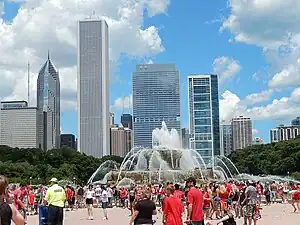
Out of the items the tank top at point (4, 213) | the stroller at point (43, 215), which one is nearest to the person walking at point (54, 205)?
the stroller at point (43, 215)

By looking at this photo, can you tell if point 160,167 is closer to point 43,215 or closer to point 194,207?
point 43,215

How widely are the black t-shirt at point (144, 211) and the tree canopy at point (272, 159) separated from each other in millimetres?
78498

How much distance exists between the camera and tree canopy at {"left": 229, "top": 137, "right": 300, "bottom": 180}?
104 metres

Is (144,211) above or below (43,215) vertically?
above

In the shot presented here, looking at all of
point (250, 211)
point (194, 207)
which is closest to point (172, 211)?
point (194, 207)

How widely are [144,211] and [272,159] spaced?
10583 centimetres

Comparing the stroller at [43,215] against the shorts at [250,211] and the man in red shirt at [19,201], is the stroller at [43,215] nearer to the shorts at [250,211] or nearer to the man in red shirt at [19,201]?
the man in red shirt at [19,201]

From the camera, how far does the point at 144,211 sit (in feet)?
36.7

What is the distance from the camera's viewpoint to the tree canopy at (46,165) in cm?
10281

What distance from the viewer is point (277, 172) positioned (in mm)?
108625

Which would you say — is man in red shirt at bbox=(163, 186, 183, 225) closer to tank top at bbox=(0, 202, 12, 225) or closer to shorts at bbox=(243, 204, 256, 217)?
tank top at bbox=(0, 202, 12, 225)

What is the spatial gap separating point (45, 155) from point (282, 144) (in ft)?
170

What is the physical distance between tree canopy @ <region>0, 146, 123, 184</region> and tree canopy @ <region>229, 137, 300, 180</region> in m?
33.8

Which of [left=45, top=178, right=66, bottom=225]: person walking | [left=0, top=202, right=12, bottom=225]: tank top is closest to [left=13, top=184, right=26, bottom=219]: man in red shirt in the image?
[left=45, top=178, right=66, bottom=225]: person walking
